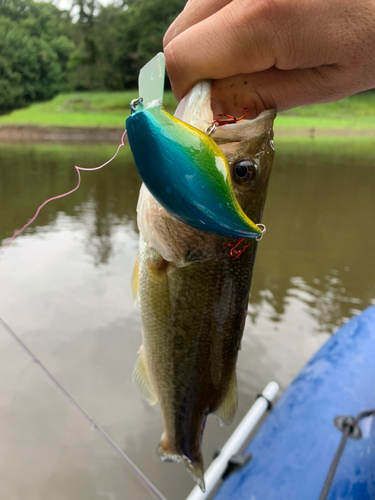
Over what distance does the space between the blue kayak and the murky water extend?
66 centimetres

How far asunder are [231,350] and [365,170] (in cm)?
1440

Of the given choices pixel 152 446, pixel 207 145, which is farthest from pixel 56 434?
pixel 207 145

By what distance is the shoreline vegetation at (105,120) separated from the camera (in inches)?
907

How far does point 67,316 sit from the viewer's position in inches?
163

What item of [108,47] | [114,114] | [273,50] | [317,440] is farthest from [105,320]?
[108,47]

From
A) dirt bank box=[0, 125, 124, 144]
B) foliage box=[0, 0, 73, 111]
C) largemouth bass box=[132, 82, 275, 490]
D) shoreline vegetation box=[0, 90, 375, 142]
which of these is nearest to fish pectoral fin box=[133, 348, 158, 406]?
largemouth bass box=[132, 82, 275, 490]

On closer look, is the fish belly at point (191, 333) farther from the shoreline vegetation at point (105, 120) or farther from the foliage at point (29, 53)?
the foliage at point (29, 53)

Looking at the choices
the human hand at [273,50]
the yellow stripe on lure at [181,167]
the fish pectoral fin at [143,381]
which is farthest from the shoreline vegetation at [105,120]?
the yellow stripe on lure at [181,167]

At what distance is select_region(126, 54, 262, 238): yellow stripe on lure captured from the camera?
59 centimetres

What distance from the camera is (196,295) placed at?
112 centimetres

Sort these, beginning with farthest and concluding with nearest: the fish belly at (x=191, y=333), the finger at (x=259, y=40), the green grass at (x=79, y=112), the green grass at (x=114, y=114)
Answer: the green grass at (x=114, y=114) < the green grass at (x=79, y=112) < the fish belly at (x=191, y=333) < the finger at (x=259, y=40)

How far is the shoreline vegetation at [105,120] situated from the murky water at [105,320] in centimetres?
1094

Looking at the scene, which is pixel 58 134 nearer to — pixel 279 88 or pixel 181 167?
pixel 279 88

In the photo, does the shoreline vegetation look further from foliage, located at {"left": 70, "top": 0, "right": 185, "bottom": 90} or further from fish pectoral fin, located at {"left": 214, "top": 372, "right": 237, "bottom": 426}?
fish pectoral fin, located at {"left": 214, "top": 372, "right": 237, "bottom": 426}
